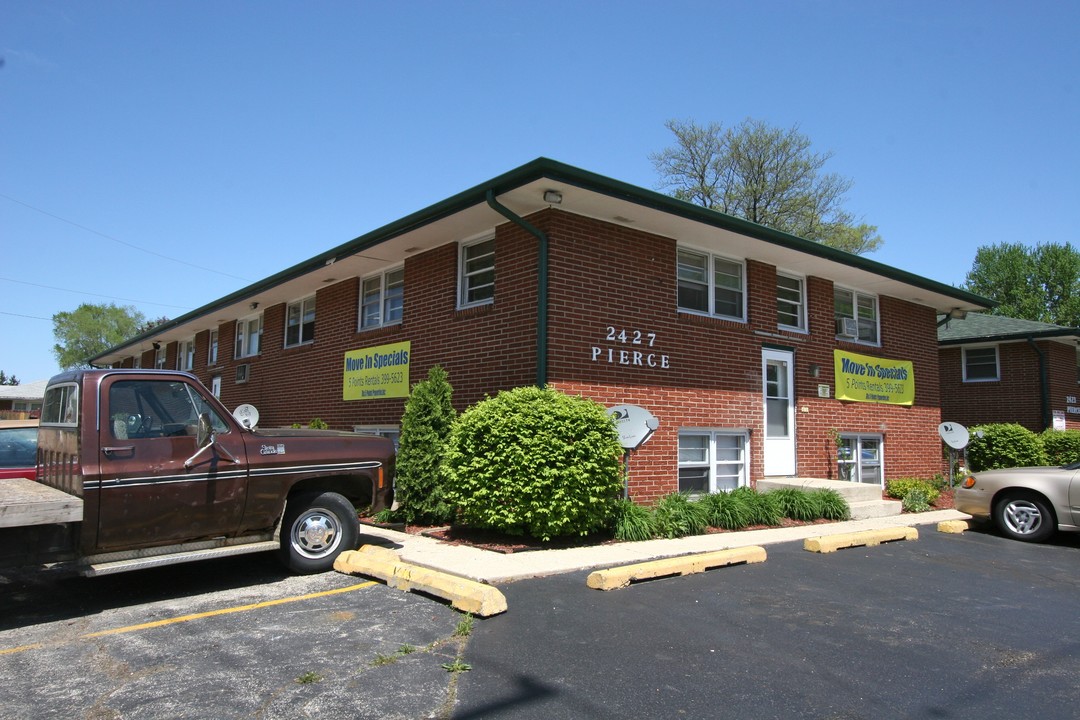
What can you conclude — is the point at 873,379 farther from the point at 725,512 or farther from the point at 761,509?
the point at 725,512

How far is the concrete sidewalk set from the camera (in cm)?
707

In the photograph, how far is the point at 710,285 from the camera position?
40.6 ft

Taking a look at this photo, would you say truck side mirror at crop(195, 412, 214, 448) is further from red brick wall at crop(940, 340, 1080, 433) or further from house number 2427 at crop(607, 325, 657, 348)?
red brick wall at crop(940, 340, 1080, 433)

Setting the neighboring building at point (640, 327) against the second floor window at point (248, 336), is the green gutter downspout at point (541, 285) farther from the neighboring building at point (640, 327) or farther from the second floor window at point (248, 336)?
the second floor window at point (248, 336)

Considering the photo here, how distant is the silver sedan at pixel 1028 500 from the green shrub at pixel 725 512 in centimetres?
342

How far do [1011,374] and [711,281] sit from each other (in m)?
13.0

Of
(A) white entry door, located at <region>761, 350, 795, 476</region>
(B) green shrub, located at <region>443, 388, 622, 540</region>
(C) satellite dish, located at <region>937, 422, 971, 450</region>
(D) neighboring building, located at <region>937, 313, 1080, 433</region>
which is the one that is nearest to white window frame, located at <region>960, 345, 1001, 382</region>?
(D) neighboring building, located at <region>937, 313, 1080, 433</region>

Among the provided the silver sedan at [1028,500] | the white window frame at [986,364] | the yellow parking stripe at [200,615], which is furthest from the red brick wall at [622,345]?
the white window frame at [986,364]

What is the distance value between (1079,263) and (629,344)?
52.6 meters

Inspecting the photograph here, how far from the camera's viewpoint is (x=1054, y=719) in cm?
383

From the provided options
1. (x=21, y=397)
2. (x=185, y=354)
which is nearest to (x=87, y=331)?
(x=21, y=397)

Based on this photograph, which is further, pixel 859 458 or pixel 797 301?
pixel 859 458

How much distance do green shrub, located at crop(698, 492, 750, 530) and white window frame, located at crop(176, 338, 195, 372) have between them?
1872 cm

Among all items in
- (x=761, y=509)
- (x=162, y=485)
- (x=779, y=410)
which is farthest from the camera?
(x=779, y=410)
